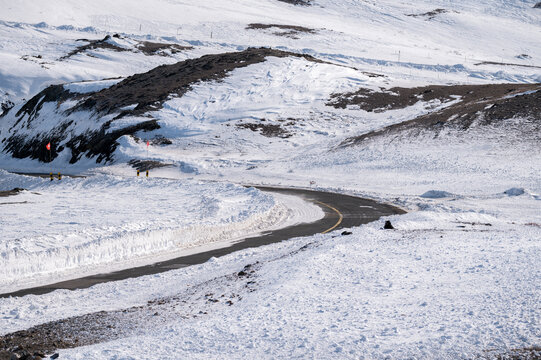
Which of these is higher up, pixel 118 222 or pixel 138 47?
pixel 138 47

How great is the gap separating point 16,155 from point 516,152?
175ft

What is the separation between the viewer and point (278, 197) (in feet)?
108

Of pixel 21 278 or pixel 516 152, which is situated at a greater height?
pixel 516 152

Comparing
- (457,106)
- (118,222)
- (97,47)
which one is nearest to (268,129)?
(457,106)

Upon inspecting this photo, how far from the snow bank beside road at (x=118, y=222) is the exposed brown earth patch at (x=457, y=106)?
80.8ft

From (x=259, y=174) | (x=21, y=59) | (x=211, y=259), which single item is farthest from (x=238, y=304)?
(x=21, y=59)

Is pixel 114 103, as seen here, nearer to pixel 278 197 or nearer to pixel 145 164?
pixel 145 164

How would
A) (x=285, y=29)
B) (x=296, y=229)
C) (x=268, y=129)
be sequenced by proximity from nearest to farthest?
(x=296, y=229) < (x=268, y=129) < (x=285, y=29)

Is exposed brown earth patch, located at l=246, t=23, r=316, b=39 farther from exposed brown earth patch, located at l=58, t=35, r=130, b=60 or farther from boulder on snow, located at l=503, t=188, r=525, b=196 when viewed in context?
boulder on snow, located at l=503, t=188, r=525, b=196

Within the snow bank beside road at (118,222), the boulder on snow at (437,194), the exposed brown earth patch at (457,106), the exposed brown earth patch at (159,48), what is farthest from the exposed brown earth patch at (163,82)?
the boulder on snow at (437,194)

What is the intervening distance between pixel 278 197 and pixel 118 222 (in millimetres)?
13213

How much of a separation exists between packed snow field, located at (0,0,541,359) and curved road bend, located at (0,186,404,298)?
891mm

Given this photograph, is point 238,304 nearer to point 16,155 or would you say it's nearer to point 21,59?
point 16,155

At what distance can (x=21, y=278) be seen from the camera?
49.7 ft
